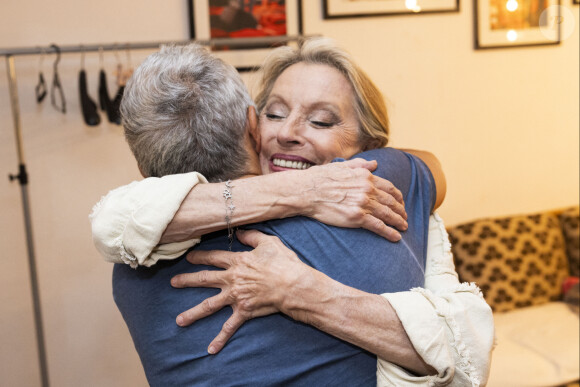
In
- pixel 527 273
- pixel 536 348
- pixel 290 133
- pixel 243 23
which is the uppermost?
pixel 243 23

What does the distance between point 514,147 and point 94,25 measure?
2700mm

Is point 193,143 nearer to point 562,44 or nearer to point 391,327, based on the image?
point 391,327

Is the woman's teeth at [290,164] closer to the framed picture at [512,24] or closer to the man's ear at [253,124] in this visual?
the man's ear at [253,124]

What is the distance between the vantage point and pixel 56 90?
9.30 ft

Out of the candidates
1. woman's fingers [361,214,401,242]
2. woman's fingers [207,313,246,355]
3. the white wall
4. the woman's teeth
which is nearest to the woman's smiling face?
the woman's teeth

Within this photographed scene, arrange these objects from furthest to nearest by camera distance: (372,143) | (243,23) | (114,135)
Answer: (243,23) → (114,135) → (372,143)

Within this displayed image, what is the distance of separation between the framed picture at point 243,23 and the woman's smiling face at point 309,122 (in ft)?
4.82

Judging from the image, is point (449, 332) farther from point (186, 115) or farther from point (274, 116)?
point (274, 116)

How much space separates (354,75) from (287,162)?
32 centimetres

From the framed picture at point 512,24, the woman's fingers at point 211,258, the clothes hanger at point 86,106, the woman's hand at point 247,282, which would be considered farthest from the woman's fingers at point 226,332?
the framed picture at point 512,24

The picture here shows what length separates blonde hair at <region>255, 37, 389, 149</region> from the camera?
1633mm

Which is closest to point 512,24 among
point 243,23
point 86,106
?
point 243,23

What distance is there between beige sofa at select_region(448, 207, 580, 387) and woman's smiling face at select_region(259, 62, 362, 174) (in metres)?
1.89

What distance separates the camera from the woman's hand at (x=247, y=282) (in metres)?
1.07
